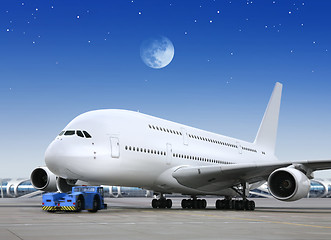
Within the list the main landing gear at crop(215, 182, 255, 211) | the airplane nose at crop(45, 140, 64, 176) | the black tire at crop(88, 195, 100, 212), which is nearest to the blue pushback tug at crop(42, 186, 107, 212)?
the black tire at crop(88, 195, 100, 212)

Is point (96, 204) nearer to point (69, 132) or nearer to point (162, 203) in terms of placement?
point (69, 132)

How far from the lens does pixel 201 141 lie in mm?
22391

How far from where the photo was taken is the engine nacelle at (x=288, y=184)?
54.9 ft

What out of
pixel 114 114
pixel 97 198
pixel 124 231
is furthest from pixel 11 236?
pixel 114 114

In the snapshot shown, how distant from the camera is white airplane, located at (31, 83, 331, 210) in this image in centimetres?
1555

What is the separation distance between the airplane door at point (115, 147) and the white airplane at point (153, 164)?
33 mm

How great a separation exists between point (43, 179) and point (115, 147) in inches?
183

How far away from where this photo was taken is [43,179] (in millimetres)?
19141

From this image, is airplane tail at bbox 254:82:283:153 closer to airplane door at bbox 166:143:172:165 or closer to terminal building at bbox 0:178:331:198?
airplane door at bbox 166:143:172:165

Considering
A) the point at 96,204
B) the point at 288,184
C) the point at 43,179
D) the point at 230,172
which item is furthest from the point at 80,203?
the point at 288,184

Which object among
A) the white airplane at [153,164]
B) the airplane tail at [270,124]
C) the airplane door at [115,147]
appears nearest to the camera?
the white airplane at [153,164]

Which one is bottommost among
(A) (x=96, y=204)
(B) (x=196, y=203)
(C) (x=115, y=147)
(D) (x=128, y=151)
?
(B) (x=196, y=203)

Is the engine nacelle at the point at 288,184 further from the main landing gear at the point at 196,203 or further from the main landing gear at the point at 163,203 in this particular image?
the main landing gear at the point at 163,203

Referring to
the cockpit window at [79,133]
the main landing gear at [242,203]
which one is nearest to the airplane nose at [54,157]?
the cockpit window at [79,133]
